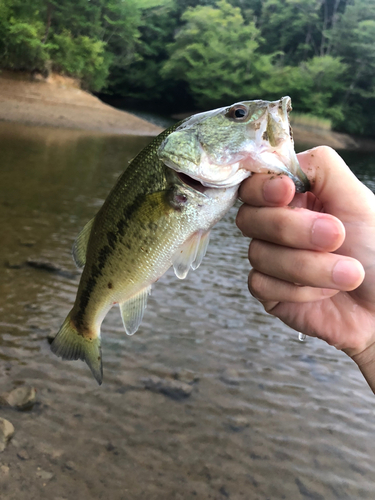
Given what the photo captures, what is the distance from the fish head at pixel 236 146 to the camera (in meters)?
1.58

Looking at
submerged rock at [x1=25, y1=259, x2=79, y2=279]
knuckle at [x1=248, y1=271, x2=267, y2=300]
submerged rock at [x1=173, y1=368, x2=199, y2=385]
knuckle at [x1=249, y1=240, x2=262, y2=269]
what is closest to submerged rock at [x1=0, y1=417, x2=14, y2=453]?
submerged rock at [x1=173, y1=368, x2=199, y2=385]

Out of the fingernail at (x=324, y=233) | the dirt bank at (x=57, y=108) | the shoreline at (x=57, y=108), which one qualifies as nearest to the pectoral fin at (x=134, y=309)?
the fingernail at (x=324, y=233)

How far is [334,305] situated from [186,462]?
2.15 meters

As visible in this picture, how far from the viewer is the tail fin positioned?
2469 mm

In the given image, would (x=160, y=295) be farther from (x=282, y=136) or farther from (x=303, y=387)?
(x=282, y=136)

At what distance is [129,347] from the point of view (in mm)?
4891

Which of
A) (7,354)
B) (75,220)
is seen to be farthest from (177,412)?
(75,220)

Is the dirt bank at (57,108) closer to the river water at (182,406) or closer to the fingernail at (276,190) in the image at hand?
the river water at (182,406)

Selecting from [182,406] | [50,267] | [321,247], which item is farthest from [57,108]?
[321,247]

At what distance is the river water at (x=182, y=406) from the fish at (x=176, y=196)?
169 centimetres

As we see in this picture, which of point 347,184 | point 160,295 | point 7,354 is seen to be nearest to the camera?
point 347,184

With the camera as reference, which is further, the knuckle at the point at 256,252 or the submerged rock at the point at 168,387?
the submerged rock at the point at 168,387

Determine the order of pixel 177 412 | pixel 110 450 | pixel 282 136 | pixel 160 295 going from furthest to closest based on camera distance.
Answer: pixel 160 295 → pixel 177 412 → pixel 110 450 → pixel 282 136

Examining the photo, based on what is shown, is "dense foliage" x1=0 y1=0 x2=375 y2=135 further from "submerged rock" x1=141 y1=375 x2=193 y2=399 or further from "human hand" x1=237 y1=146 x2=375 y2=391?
"human hand" x1=237 y1=146 x2=375 y2=391
